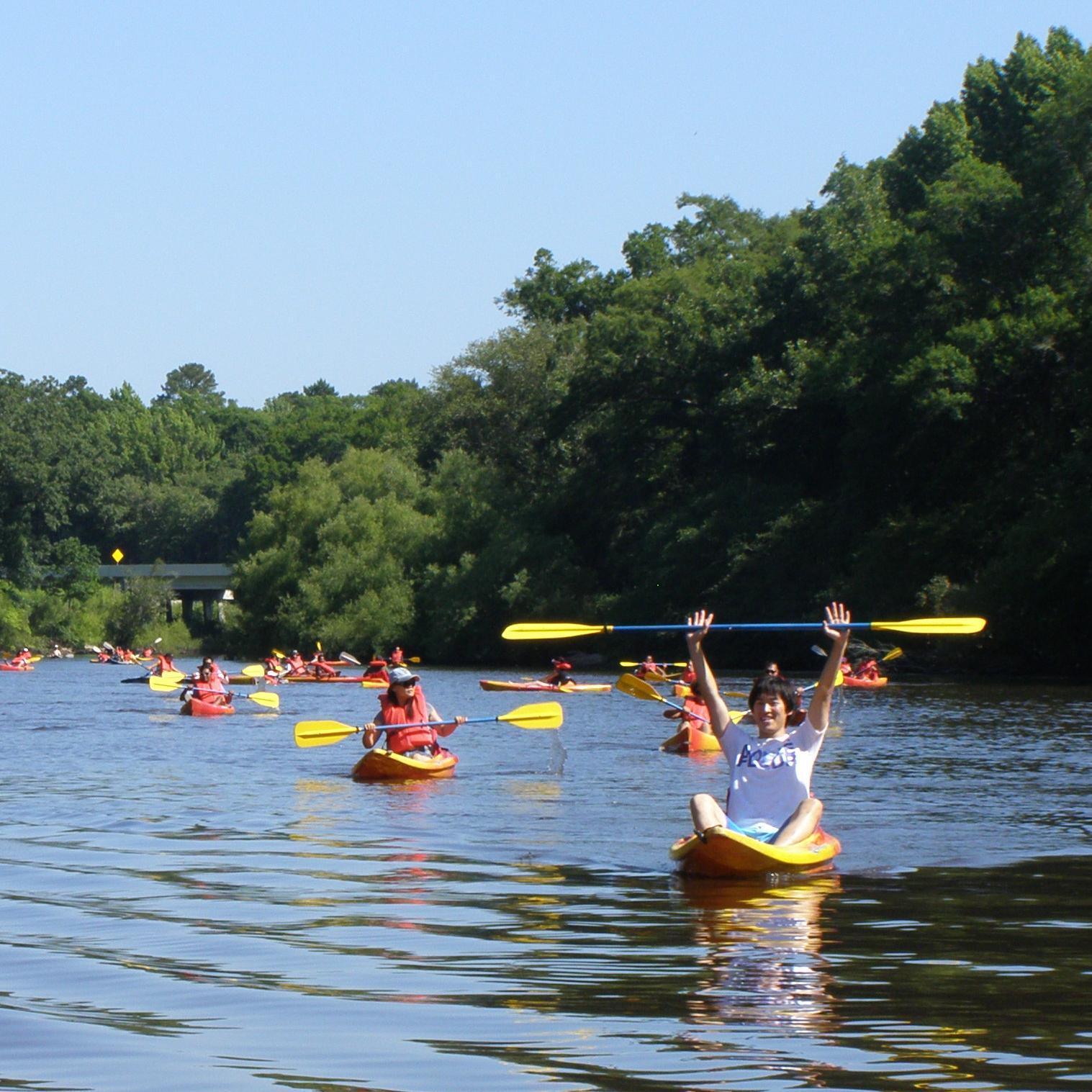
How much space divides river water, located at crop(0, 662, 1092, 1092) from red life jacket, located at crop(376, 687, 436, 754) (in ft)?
1.64

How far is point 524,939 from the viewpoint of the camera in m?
7.99

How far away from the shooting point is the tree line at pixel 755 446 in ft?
131

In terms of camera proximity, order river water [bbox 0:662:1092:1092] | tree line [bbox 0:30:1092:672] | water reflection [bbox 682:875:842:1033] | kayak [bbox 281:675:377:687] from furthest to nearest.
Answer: kayak [bbox 281:675:377:687] → tree line [bbox 0:30:1092:672] → water reflection [bbox 682:875:842:1033] → river water [bbox 0:662:1092:1092]

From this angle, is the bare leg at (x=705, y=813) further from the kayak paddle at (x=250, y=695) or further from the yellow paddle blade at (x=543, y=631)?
the kayak paddle at (x=250, y=695)

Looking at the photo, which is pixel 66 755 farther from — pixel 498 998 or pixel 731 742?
pixel 498 998

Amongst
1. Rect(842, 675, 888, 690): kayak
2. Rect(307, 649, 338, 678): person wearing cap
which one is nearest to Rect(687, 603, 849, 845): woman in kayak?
Rect(842, 675, 888, 690): kayak

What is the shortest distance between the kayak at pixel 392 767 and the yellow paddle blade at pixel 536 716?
1.01 meters

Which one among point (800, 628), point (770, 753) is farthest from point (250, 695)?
point (770, 753)

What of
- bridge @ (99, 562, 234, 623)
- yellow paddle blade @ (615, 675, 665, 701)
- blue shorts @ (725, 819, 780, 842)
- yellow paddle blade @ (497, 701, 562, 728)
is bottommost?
blue shorts @ (725, 819, 780, 842)

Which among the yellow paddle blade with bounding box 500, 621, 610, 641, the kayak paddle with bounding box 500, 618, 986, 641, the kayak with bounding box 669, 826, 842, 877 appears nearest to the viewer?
the kayak with bounding box 669, 826, 842, 877

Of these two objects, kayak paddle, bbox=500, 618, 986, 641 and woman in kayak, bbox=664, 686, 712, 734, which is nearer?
kayak paddle, bbox=500, 618, 986, 641

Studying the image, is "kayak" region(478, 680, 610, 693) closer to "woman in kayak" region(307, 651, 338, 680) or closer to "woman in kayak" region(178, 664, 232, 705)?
"woman in kayak" region(307, 651, 338, 680)

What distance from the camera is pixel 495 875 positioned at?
10242 mm

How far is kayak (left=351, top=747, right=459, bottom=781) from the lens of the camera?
15992 mm
